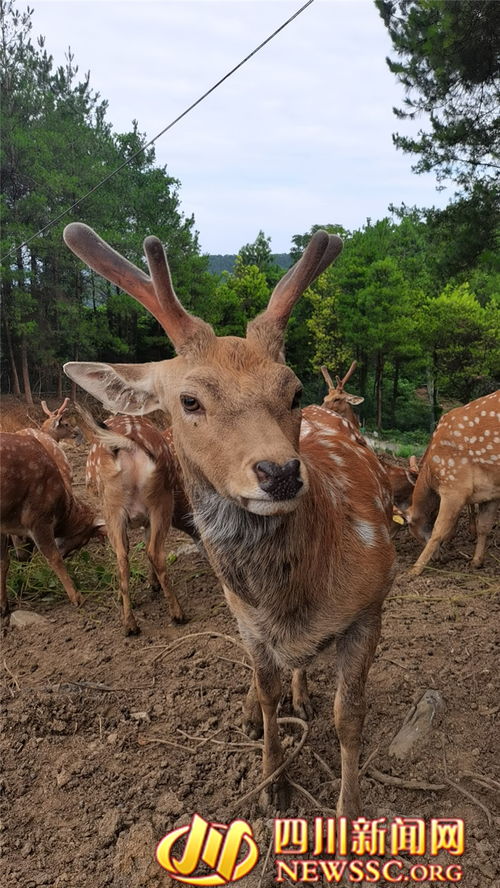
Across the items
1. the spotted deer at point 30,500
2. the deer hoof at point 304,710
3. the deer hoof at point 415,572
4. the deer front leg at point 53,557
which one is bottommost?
the deer hoof at point 415,572

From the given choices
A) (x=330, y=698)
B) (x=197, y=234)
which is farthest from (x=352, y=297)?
(x=330, y=698)

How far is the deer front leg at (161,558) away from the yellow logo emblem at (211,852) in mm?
1948

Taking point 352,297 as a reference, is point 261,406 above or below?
below

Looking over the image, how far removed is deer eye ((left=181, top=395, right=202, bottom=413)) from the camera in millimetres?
1884

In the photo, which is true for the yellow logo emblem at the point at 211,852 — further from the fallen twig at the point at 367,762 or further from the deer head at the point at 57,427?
the deer head at the point at 57,427

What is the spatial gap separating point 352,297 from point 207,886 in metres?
21.1

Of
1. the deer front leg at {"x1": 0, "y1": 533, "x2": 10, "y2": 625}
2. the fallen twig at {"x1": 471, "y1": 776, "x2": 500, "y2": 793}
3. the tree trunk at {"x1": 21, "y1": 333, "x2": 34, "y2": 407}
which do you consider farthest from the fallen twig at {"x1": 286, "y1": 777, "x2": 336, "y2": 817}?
the tree trunk at {"x1": 21, "y1": 333, "x2": 34, "y2": 407}

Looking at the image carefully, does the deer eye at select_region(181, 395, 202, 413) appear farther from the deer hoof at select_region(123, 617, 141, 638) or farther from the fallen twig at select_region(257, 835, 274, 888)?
the deer hoof at select_region(123, 617, 141, 638)

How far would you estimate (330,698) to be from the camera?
3.12 metres

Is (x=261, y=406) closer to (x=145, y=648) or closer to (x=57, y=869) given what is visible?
(x=57, y=869)

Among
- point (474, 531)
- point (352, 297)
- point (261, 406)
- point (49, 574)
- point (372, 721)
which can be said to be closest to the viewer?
point (261, 406)

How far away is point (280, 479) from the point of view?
1.53m

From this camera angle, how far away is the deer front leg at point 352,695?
7.29 ft

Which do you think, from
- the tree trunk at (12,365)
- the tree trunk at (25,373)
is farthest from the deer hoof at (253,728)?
the tree trunk at (12,365)
